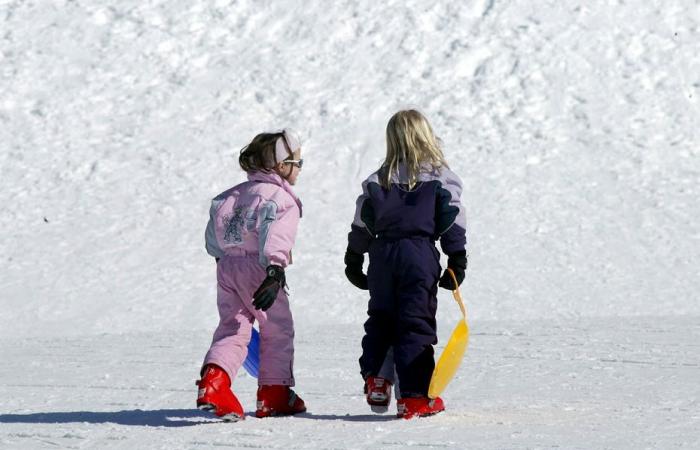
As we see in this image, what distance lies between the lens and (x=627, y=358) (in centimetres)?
748

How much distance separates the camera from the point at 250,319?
5.45m

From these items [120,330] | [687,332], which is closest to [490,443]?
[687,332]

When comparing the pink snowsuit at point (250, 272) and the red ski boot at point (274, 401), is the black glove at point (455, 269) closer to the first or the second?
the pink snowsuit at point (250, 272)

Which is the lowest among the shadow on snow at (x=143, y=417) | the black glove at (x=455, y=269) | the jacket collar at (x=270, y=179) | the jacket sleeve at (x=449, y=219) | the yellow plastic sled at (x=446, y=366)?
the shadow on snow at (x=143, y=417)

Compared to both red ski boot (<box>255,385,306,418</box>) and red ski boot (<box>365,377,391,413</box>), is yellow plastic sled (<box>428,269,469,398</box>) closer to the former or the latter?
red ski boot (<box>365,377,391,413</box>)

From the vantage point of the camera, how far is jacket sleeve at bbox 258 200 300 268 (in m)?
5.19

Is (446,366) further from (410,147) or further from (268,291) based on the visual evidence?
(410,147)

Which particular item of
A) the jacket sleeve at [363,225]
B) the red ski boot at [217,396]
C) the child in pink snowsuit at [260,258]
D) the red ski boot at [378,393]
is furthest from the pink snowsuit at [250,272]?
the red ski boot at [378,393]

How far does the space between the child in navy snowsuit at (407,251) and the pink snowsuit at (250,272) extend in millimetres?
373

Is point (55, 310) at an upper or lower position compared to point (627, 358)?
upper

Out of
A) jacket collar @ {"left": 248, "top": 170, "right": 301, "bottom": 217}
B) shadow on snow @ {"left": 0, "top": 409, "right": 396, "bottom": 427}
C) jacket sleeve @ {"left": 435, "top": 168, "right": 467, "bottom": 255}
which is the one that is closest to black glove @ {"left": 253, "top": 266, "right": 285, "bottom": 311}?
jacket collar @ {"left": 248, "top": 170, "right": 301, "bottom": 217}

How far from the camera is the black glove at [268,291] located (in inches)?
199

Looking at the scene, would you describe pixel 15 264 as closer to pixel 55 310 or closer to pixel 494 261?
pixel 55 310

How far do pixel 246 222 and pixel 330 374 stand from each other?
2.10m
